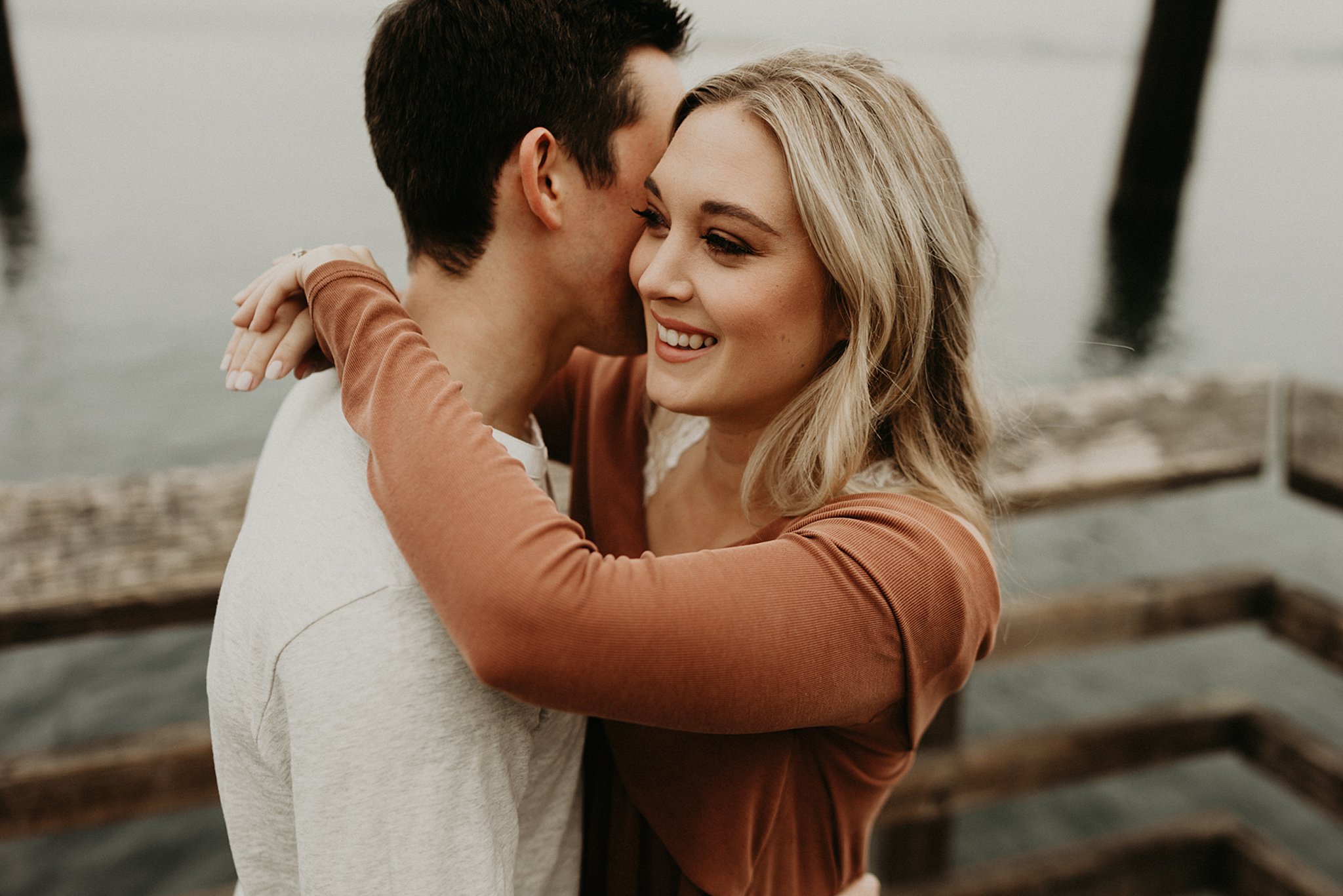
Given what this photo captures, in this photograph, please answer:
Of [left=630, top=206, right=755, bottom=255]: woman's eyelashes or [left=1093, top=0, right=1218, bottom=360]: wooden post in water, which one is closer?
[left=630, top=206, right=755, bottom=255]: woman's eyelashes

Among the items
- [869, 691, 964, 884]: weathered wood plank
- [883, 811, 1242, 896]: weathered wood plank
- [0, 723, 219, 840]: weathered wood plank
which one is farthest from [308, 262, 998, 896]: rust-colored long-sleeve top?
[883, 811, 1242, 896]: weathered wood plank

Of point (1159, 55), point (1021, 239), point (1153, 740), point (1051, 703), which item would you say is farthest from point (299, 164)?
point (1153, 740)

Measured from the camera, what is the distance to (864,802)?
63.6 inches

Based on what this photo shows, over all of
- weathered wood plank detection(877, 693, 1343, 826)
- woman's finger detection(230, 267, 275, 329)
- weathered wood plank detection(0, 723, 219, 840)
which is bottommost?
weathered wood plank detection(877, 693, 1343, 826)

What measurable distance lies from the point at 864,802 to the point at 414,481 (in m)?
0.93

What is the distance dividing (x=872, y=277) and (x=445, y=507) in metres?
0.77

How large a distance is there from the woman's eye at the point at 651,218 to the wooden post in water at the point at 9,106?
10443mm

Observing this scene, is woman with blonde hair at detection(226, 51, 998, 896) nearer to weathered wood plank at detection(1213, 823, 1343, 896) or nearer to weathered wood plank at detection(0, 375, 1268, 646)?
weathered wood plank at detection(0, 375, 1268, 646)

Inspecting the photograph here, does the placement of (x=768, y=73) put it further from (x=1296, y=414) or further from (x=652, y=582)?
(x=1296, y=414)

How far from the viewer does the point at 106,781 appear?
2.21 metres

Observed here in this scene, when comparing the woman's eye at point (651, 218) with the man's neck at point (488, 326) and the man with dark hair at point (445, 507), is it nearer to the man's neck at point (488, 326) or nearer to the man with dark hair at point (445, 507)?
the man with dark hair at point (445, 507)

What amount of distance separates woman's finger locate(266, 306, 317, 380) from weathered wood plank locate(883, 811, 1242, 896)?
2746 mm

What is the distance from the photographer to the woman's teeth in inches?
64.7

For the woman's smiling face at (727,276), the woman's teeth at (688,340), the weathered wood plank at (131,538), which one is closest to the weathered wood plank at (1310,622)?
the weathered wood plank at (131,538)
